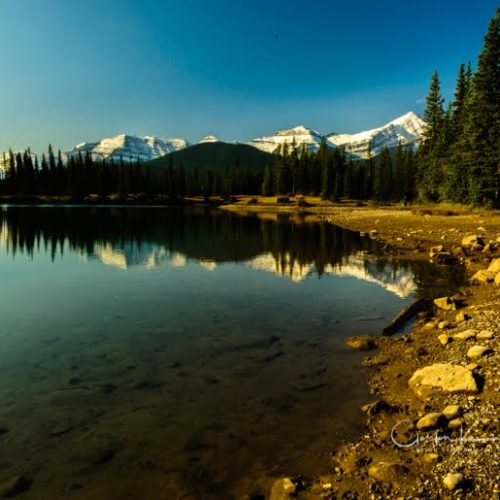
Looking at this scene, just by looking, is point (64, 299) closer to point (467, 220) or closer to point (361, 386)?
point (361, 386)

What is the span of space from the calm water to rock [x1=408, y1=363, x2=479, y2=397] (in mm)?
1256

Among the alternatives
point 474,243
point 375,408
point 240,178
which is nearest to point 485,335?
point 375,408

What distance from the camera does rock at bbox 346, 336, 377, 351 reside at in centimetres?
1209

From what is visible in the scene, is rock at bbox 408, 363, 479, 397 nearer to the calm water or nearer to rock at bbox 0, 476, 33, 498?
the calm water

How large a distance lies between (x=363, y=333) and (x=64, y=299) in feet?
43.1

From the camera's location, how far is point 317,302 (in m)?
17.6

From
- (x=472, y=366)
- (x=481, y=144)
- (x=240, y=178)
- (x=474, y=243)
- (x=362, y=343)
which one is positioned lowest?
(x=362, y=343)

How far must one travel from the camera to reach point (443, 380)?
345 inches

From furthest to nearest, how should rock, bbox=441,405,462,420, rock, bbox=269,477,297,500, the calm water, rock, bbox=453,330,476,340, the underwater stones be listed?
the underwater stones
rock, bbox=453,330,476,340
rock, bbox=441,405,462,420
the calm water
rock, bbox=269,477,297,500

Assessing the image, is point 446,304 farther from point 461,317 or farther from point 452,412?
point 452,412

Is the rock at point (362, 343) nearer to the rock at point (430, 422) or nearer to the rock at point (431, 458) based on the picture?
the rock at point (430, 422)

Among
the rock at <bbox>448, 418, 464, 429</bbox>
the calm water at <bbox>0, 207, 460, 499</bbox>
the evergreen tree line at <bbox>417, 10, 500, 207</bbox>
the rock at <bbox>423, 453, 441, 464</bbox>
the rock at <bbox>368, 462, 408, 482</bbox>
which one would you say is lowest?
the calm water at <bbox>0, 207, 460, 499</bbox>

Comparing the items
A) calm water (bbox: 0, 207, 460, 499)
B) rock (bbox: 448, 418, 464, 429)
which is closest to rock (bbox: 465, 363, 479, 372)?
rock (bbox: 448, 418, 464, 429)

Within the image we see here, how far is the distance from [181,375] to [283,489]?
196 inches
